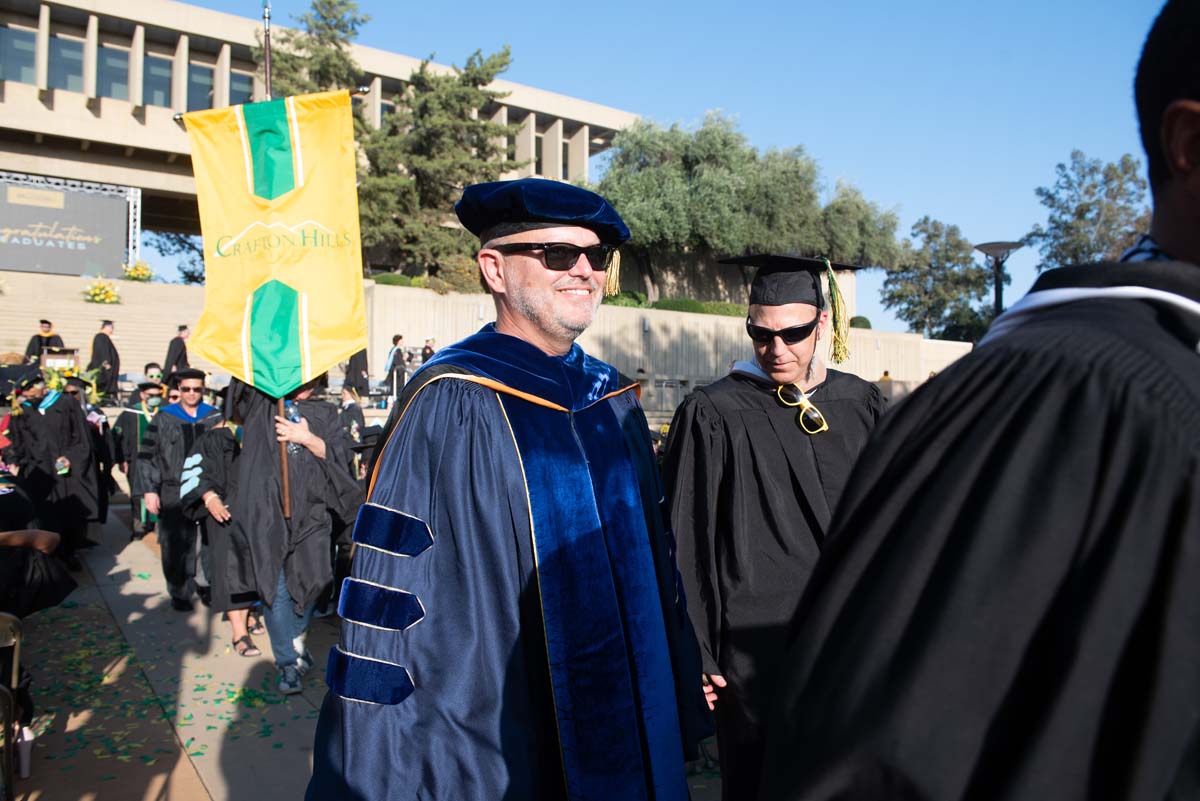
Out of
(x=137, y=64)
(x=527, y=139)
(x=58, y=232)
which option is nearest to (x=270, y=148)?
(x=58, y=232)

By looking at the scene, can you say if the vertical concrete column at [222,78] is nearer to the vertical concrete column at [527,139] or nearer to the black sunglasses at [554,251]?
the vertical concrete column at [527,139]

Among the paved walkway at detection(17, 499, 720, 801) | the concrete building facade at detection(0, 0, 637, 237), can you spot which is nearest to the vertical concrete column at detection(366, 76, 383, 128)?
the concrete building facade at detection(0, 0, 637, 237)

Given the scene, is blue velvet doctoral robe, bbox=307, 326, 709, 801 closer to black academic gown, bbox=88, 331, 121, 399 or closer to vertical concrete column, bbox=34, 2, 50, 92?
black academic gown, bbox=88, 331, 121, 399

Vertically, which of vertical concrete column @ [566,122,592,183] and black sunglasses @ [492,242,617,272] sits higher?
vertical concrete column @ [566,122,592,183]

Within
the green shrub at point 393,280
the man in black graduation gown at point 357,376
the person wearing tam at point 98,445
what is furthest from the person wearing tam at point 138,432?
the green shrub at point 393,280

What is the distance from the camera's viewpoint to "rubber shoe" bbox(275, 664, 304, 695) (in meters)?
5.61

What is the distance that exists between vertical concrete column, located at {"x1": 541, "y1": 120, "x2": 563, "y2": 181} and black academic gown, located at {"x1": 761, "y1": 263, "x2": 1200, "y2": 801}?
146ft

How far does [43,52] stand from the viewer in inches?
1235

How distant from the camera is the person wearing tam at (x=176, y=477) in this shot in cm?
759

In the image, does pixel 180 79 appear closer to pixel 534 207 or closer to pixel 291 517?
pixel 291 517

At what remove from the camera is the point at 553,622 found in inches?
87.2

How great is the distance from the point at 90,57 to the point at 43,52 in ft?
4.82

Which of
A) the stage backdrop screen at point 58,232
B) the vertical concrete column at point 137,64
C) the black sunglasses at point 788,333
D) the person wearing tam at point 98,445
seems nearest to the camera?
the black sunglasses at point 788,333

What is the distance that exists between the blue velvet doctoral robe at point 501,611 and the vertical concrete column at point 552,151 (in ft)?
141
